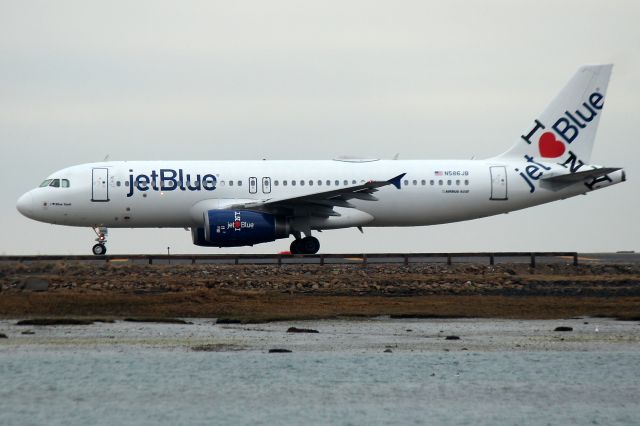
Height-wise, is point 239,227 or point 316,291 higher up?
point 239,227

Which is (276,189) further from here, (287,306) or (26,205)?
(287,306)

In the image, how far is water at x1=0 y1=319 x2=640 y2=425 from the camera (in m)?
18.7

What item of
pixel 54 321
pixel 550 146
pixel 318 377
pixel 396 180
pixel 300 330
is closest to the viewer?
pixel 318 377

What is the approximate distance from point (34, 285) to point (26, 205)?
13676 mm

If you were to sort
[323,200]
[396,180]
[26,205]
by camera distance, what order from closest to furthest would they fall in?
[396,180] → [323,200] → [26,205]

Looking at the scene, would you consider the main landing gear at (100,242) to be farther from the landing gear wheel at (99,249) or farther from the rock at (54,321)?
the rock at (54,321)

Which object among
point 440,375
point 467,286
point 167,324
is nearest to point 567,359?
point 440,375

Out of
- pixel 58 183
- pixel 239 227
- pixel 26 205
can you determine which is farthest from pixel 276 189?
pixel 26 205

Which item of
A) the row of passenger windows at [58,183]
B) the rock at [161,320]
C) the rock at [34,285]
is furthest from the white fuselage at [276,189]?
the rock at [161,320]

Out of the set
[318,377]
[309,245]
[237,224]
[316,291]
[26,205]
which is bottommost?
[318,377]

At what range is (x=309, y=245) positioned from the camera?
153 feet

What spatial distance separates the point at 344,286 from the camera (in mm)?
35719

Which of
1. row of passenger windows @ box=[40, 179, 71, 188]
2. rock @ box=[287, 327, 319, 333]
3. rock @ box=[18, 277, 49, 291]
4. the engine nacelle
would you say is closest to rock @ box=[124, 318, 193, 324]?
rock @ box=[287, 327, 319, 333]

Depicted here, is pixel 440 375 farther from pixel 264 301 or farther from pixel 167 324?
pixel 264 301
